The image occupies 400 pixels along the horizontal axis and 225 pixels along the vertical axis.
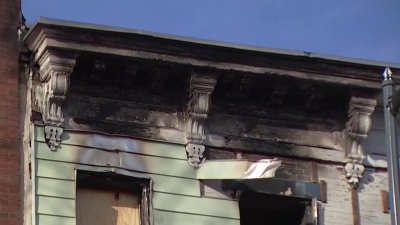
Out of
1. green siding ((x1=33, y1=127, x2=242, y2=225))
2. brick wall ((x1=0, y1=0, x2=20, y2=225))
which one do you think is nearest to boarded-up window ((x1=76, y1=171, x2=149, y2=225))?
green siding ((x1=33, y1=127, x2=242, y2=225))

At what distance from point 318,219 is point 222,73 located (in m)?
2.53

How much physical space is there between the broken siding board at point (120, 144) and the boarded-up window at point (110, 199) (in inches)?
16.8

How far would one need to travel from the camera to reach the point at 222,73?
20.0m

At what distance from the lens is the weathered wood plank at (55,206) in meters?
18.6

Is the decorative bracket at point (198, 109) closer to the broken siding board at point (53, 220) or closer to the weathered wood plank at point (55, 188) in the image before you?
the weathered wood plank at point (55, 188)

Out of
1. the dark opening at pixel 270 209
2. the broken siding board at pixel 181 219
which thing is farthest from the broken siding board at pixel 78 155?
the dark opening at pixel 270 209

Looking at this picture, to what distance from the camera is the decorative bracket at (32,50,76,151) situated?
62.8ft

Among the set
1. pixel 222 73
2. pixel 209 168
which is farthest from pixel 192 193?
pixel 222 73

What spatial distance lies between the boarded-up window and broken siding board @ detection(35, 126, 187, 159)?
1.40 feet

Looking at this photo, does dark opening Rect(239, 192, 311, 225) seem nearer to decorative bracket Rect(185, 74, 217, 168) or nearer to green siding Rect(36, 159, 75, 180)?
decorative bracket Rect(185, 74, 217, 168)

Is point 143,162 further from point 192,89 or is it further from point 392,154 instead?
point 392,154

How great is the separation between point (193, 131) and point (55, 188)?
229cm

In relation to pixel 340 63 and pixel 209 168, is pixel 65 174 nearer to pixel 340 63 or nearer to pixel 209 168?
pixel 209 168

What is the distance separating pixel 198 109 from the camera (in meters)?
19.9
